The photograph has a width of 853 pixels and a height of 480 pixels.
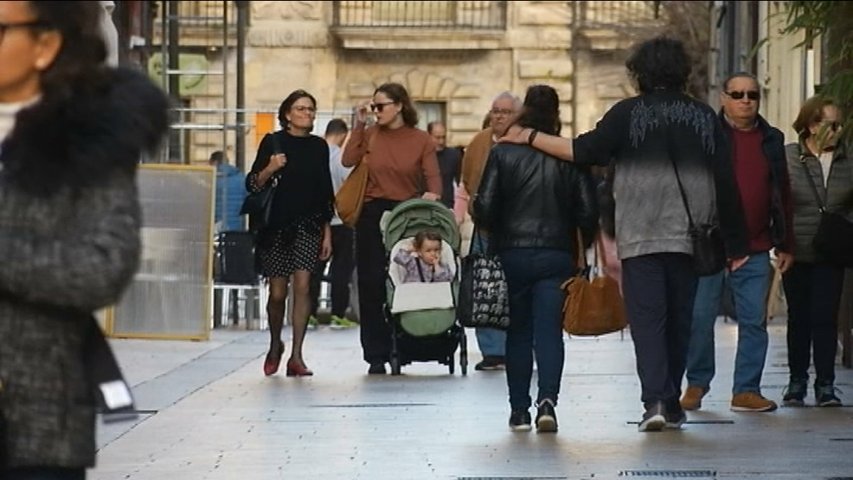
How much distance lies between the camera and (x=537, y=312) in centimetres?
1154

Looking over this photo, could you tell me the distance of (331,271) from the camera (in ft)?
72.4

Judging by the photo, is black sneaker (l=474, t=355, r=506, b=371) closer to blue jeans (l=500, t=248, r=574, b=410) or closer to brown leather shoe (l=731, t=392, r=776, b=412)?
brown leather shoe (l=731, t=392, r=776, b=412)

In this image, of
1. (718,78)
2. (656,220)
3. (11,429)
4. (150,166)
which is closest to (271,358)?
(150,166)

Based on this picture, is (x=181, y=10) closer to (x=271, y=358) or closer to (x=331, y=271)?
(x=331, y=271)

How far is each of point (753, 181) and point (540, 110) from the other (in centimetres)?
137

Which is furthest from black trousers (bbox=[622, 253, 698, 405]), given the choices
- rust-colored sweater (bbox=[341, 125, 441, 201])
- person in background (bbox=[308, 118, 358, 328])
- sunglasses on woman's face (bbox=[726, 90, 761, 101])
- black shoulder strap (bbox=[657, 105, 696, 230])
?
person in background (bbox=[308, 118, 358, 328])

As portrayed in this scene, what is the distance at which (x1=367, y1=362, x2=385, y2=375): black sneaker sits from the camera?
15650mm

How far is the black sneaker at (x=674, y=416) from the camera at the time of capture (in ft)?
37.5

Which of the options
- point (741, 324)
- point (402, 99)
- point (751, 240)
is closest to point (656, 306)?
point (751, 240)

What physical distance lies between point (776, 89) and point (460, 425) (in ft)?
52.6

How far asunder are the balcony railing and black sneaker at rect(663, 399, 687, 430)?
35582 mm

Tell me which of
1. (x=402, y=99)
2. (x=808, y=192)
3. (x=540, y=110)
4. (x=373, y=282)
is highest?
(x=540, y=110)

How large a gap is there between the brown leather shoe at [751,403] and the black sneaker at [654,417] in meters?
1.34

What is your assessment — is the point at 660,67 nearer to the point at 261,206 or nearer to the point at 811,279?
the point at 811,279
